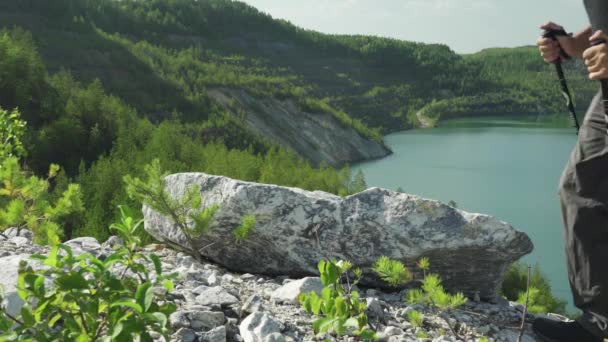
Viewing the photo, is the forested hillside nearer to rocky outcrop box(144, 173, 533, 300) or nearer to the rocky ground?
rocky outcrop box(144, 173, 533, 300)

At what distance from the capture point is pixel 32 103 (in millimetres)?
21453

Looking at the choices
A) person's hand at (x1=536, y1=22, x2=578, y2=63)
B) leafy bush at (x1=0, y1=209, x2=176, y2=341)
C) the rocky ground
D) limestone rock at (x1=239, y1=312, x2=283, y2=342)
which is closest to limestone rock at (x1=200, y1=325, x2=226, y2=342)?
the rocky ground

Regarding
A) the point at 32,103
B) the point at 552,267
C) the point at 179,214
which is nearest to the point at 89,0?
the point at 32,103

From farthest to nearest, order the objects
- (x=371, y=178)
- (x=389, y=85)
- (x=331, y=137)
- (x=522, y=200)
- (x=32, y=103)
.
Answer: (x=389, y=85) → (x=331, y=137) → (x=371, y=178) → (x=522, y=200) → (x=32, y=103)

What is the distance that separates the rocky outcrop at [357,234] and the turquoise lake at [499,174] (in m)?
17.8

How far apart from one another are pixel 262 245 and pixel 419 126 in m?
88.8

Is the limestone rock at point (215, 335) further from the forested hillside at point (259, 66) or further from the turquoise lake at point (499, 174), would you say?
the forested hillside at point (259, 66)

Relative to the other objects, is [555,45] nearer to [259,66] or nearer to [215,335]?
[215,335]

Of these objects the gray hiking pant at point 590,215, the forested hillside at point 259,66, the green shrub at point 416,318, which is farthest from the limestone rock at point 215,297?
the forested hillside at point 259,66

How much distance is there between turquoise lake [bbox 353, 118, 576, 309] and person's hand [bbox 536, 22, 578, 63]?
19.2 m

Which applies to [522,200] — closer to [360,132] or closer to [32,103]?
[32,103]

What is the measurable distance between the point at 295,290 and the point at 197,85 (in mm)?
54875

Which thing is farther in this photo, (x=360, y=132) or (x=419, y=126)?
(x=419, y=126)

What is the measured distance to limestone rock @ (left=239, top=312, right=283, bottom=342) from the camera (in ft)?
10.4
